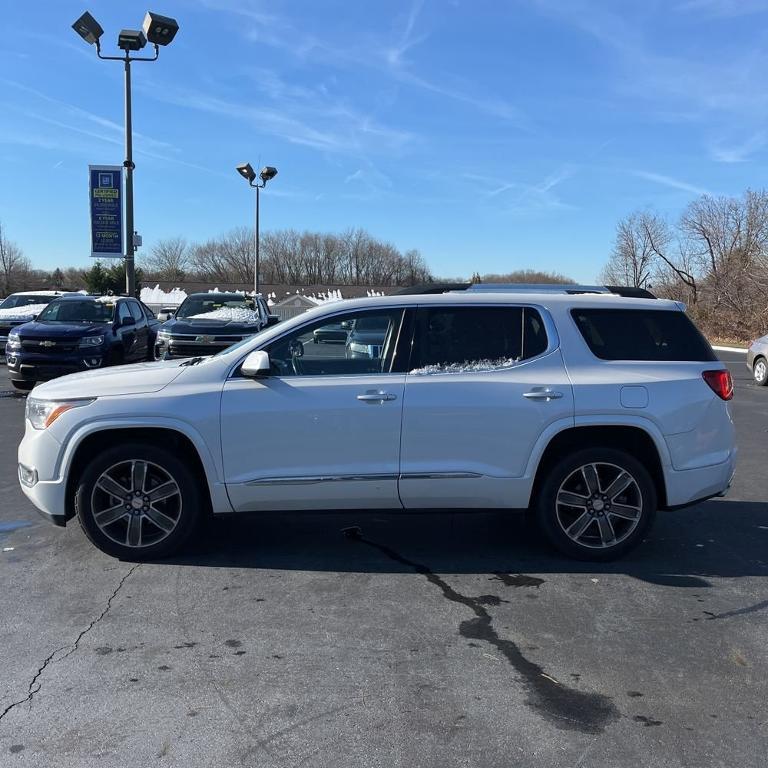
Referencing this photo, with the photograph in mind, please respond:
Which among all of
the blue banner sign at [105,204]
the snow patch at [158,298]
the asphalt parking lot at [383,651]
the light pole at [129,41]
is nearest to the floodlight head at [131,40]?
the light pole at [129,41]

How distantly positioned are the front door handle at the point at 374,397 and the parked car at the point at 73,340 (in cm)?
893

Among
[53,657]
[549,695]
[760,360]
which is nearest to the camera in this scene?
[549,695]

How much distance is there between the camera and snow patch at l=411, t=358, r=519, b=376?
16.3ft

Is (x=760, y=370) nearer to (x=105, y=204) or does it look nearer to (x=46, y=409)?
(x=46, y=409)

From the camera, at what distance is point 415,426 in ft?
15.8

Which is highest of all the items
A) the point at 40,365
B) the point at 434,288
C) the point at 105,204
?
the point at 105,204

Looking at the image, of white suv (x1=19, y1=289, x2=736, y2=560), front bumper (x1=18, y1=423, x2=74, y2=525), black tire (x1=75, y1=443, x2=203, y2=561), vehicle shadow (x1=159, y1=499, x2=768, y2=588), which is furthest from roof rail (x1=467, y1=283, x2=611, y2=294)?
front bumper (x1=18, y1=423, x2=74, y2=525)

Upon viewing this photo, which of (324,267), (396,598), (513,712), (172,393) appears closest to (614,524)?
(396,598)

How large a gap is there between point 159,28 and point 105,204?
15.3ft

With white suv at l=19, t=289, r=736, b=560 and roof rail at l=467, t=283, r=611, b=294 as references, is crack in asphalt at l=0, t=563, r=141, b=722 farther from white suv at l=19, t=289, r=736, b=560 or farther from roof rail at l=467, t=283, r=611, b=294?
roof rail at l=467, t=283, r=611, b=294

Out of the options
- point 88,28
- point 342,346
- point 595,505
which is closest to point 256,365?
point 342,346

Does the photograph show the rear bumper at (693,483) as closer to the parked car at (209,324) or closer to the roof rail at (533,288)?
the roof rail at (533,288)

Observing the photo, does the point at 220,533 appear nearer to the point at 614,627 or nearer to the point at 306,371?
the point at 306,371

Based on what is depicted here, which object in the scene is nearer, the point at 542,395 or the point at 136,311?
the point at 542,395
